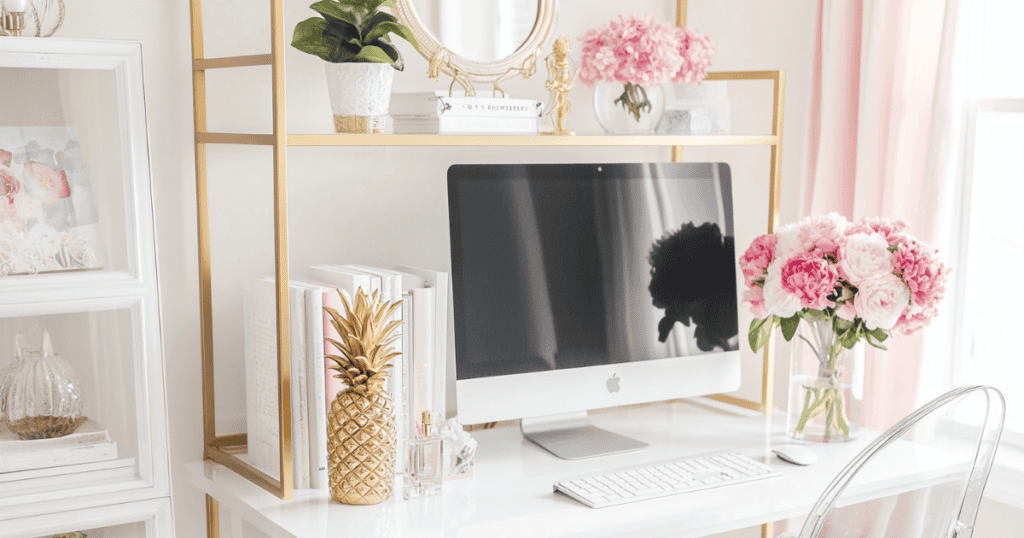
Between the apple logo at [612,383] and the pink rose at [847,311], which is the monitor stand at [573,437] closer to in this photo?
the apple logo at [612,383]

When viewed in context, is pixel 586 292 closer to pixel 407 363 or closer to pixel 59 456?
pixel 407 363

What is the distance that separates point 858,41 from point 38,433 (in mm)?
1638

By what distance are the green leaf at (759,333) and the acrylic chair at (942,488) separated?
1.90 feet

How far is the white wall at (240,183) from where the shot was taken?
1.51m

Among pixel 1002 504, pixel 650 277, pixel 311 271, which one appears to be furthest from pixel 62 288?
Answer: pixel 1002 504

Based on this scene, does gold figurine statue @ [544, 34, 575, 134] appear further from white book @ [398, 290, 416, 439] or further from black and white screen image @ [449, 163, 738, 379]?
white book @ [398, 290, 416, 439]

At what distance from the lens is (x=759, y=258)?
5.41 feet

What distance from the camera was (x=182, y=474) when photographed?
1.57m

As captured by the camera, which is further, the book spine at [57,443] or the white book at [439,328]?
the white book at [439,328]

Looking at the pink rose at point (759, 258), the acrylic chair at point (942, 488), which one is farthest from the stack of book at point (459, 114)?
the acrylic chair at point (942, 488)

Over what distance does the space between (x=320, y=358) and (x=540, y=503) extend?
1.26ft

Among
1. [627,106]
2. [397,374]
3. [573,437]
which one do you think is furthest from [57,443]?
[627,106]

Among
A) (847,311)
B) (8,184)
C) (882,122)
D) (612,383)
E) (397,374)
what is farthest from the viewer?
(882,122)

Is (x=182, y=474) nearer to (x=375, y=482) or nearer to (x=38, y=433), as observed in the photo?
(x=38, y=433)
